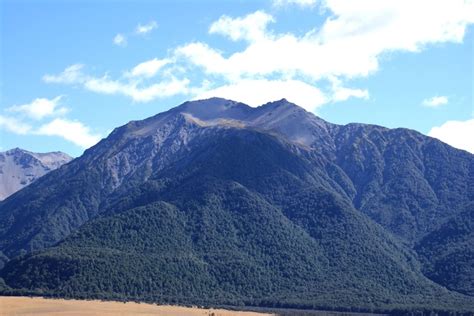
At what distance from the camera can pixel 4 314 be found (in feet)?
636

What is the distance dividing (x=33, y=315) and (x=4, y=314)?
8.29 m

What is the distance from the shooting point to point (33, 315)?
199625 mm
